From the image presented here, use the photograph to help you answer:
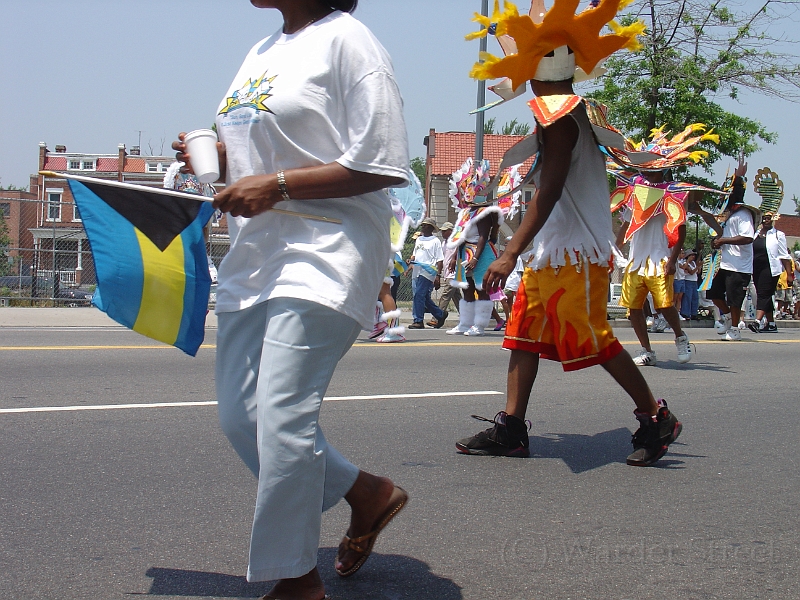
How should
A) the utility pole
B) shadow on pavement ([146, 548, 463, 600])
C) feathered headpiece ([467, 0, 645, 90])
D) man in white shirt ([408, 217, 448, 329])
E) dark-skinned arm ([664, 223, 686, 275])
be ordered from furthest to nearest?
the utility pole → man in white shirt ([408, 217, 448, 329]) → dark-skinned arm ([664, 223, 686, 275]) → feathered headpiece ([467, 0, 645, 90]) → shadow on pavement ([146, 548, 463, 600])

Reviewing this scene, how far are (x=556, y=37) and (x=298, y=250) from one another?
2380 mm

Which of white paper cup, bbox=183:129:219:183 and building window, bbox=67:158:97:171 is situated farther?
building window, bbox=67:158:97:171

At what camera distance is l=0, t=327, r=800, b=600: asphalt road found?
3.01 m

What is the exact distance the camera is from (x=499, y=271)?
4102mm

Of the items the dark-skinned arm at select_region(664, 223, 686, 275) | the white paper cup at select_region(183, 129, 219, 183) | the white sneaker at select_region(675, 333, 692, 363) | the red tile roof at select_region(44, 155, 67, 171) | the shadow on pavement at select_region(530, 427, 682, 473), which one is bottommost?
the shadow on pavement at select_region(530, 427, 682, 473)

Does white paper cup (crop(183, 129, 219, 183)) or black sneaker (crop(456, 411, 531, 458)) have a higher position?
white paper cup (crop(183, 129, 219, 183))

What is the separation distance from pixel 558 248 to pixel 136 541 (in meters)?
2.40

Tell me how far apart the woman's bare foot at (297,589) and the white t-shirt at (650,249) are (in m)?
6.13

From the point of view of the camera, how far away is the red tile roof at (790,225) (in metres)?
73.6

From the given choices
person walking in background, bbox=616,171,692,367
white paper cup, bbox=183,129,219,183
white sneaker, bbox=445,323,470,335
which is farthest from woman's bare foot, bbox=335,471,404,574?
Answer: white sneaker, bbox=445,323,470,335

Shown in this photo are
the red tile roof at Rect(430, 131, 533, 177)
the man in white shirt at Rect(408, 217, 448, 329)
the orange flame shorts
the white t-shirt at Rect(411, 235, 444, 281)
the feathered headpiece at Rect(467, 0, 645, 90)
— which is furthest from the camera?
the red tile roof at Rect(430, 131, 533, 177)

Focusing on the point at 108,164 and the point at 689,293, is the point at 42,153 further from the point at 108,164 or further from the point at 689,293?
the point at 689,293

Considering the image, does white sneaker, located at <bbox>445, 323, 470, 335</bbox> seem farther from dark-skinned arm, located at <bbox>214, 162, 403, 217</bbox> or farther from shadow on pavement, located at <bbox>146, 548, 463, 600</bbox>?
dark-skinned arm, located at <bbox>214, 162, 403, 217</bbox>

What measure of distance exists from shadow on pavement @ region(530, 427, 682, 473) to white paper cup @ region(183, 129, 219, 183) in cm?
261
